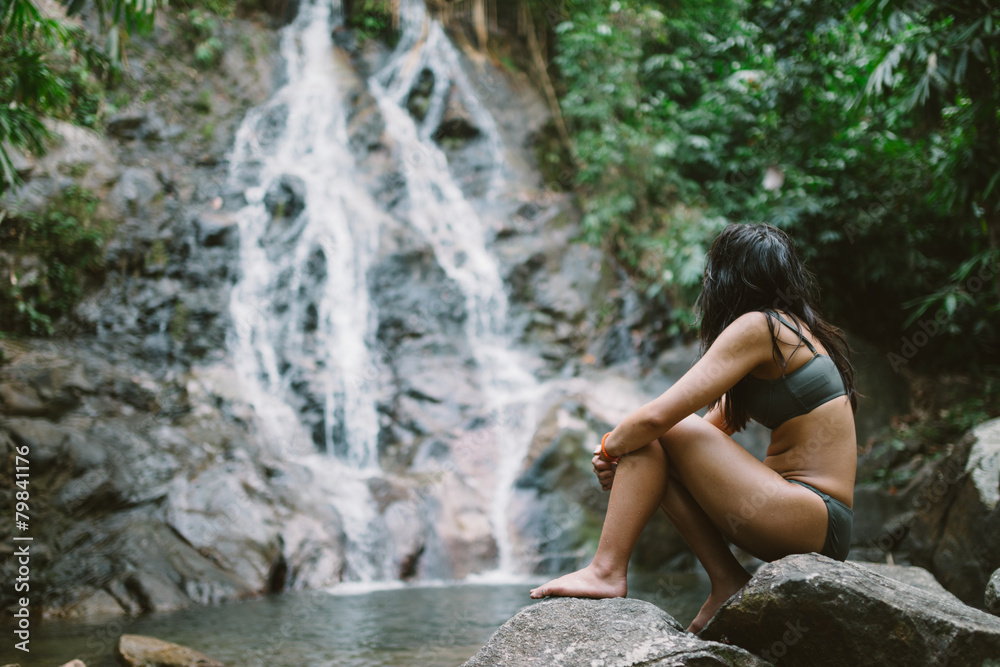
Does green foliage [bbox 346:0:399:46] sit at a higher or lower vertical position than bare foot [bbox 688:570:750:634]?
higher

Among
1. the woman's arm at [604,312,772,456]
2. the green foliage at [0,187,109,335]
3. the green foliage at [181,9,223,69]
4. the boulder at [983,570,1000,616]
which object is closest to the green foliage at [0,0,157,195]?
the green foliage at [0,187,109,335]

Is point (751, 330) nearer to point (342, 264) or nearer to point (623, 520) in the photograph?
point (623, 520)

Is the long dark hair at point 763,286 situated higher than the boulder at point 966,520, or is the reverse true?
the long dark hair at point 763,286

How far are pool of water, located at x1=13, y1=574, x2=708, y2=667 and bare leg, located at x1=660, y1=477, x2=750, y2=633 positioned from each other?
58.1 inches

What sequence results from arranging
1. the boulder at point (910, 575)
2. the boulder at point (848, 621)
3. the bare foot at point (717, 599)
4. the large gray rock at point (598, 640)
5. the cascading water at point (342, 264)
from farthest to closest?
the cascading water at point (342, 264) < the boulder at point (910, 575) < the bare foot at point (717, 599) < the large gray rock at point (598, 640) < the boulder at point (848, 621)

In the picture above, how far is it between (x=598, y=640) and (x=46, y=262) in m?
7.05

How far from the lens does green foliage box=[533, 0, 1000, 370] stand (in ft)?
14.6

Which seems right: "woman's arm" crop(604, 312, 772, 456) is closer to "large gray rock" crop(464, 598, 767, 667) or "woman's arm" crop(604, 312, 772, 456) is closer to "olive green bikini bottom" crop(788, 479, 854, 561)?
"olive green bikini bottom" crop(788, 479, 854, 561)

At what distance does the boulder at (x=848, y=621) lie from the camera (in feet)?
4.50

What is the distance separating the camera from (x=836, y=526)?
67.6 inches

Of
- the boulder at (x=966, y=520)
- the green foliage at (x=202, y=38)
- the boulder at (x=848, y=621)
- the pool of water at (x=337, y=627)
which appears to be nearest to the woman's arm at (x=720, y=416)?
the boulder at (x=848, y=621)

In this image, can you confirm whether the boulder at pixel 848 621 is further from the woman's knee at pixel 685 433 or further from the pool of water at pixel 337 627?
the pool of water at pixel 337 627

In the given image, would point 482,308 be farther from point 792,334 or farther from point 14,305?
point 792,334

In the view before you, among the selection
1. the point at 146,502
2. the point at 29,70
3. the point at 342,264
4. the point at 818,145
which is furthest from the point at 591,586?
the point at 818,145
